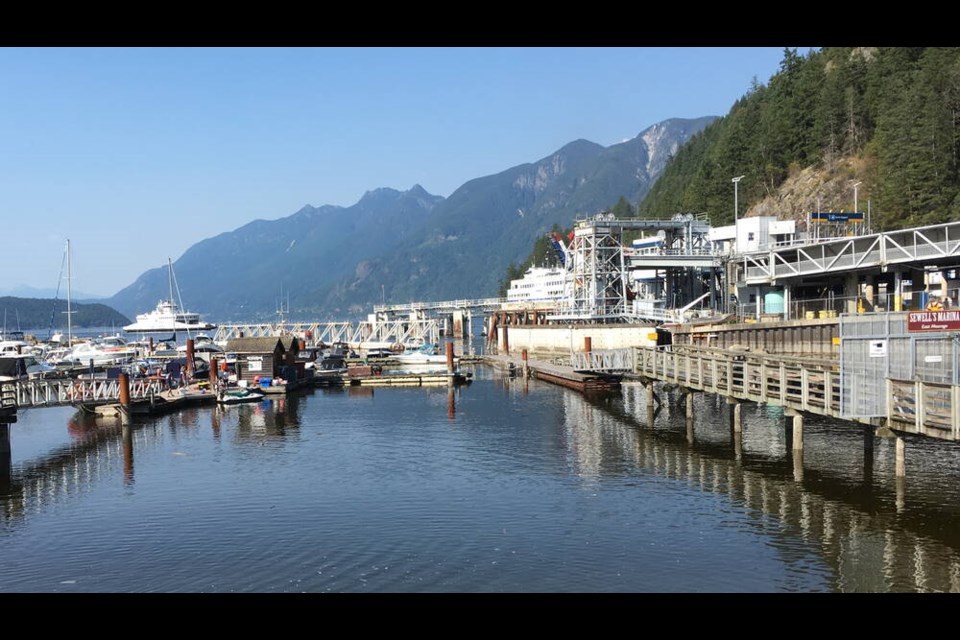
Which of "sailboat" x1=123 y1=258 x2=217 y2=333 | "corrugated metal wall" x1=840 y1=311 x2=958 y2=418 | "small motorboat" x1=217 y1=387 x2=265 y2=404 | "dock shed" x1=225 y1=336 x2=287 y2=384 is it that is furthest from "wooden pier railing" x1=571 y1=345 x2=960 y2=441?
"sailboat" x1=123 y1=258 x2=217 y2=333

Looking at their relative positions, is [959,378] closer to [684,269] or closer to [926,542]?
[926,542]

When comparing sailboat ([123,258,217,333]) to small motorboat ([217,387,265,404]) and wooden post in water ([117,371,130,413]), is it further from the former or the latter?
wooden post in water ([117,371,130,413])

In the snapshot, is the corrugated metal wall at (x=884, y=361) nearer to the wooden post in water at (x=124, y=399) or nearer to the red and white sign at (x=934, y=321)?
the red and white sign at (x=934, y=321)

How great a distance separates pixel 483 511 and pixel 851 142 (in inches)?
3829

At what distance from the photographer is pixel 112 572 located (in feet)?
73.7

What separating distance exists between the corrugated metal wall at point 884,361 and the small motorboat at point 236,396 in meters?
46.2

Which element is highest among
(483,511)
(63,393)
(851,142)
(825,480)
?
(851,142)

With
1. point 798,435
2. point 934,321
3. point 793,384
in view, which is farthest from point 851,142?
point 934,321

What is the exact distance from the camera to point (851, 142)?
107 metres

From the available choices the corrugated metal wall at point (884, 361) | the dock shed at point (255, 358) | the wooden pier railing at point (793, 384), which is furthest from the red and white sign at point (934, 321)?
the dock shed at point (255, 358)

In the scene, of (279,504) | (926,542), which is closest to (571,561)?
(926,542)

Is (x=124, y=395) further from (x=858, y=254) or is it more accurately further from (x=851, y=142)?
(x=851, y=142)

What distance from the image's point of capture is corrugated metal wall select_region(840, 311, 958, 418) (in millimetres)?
25281
